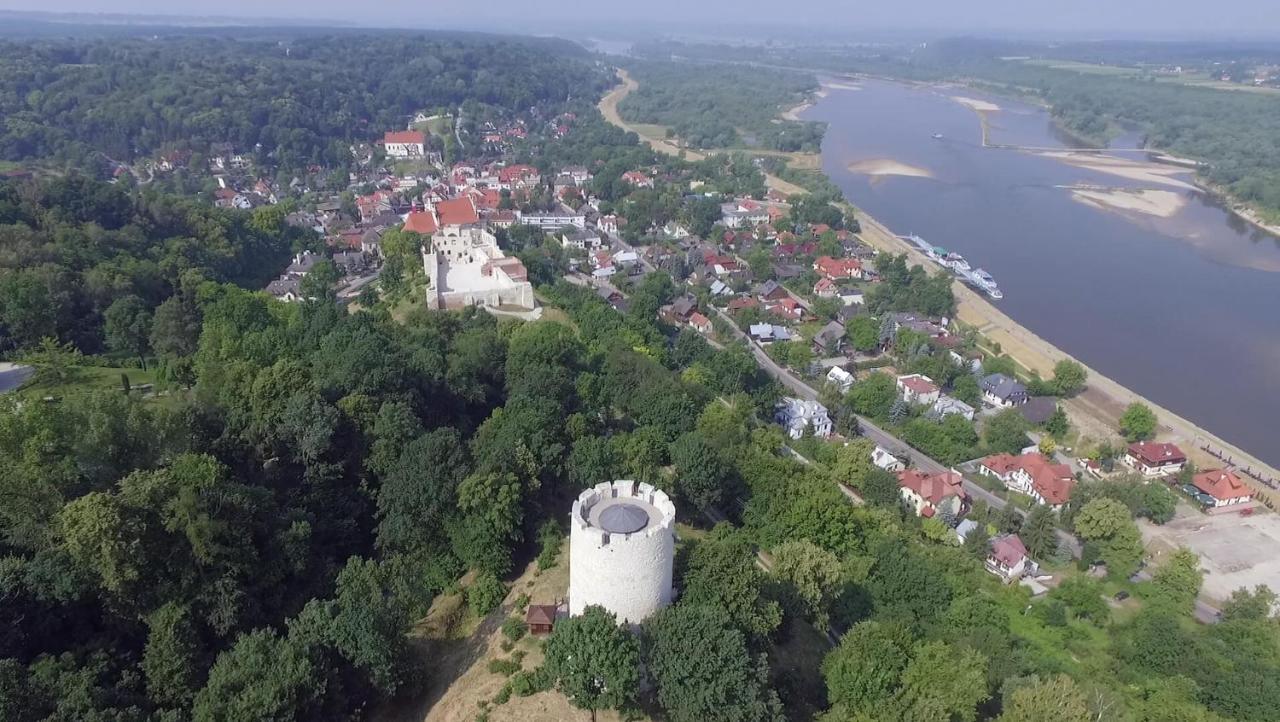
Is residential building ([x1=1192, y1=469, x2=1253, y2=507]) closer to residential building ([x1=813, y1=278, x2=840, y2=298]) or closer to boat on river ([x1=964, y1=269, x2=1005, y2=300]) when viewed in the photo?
boat on river ([x1=964, y1=269, x2=1005, y2=300])

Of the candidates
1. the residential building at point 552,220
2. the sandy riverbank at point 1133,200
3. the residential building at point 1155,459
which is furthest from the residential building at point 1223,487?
the sandy riverbank at point 1133,200

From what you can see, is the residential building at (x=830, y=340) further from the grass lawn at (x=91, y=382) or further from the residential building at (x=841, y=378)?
the grass lawn at (x=91, y=382)

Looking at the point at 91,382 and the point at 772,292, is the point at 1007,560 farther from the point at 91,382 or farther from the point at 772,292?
the point at 91,382

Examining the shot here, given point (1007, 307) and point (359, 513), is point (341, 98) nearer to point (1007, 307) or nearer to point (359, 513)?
point (1007, 307)

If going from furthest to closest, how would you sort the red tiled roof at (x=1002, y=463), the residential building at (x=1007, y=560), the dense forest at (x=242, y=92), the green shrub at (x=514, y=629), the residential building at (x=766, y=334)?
the dense forest at (x=242, y=92), the residential building at (x=766, y=334), the red tiled roof at (x=1002, y=463), the residential building at (x=1007, y=560), the green shrub at (x=514, y=629)

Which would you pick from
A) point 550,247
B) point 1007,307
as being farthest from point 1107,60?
point 550,247
